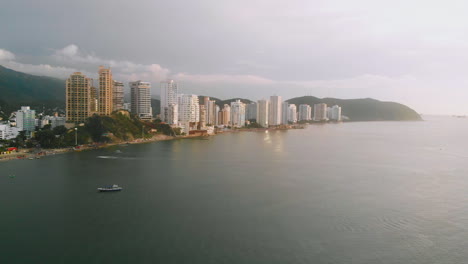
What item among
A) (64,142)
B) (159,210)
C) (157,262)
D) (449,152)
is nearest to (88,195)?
(159,210)

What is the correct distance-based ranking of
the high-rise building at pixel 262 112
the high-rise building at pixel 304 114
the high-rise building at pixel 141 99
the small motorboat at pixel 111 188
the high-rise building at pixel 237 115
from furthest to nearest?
the high-rise building at pixel 304 114
the high-rise building at pixel 262 112
the high-rise building at pixel 237 115
the high-rise building at pixel 141 99
the small motorboat at pixel 111 188

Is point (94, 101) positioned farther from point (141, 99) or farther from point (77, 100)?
point (141, 99)

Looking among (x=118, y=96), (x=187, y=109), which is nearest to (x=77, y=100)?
→ (x=118, y=96)

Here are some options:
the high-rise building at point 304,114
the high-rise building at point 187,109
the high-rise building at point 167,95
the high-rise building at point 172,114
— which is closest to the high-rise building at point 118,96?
the high-rise building at point 167,95

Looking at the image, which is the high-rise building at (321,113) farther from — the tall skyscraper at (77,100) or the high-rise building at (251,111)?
the tall skyscraper at (77,100)

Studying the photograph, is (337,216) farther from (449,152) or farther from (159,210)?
(449,152)
